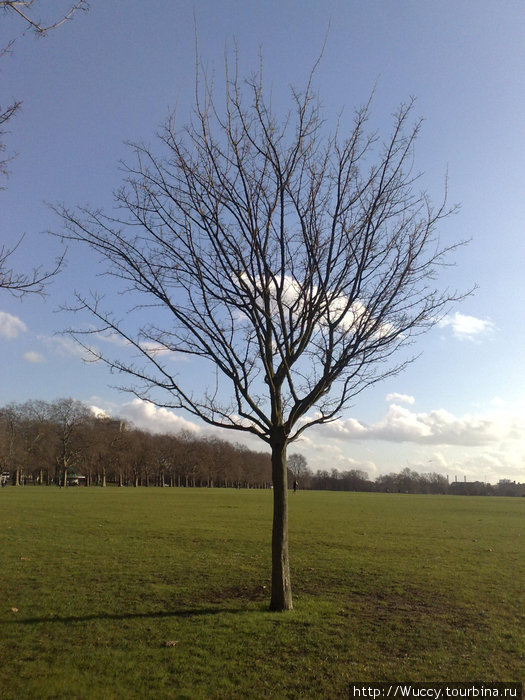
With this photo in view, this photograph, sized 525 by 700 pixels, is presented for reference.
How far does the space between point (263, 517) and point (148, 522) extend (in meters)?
6.89

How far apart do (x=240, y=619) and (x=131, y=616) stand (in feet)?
5.76

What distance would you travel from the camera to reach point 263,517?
27281 millimetres

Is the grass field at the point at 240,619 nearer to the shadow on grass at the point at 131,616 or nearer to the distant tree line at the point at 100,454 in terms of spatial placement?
the shadow on grass at the point at 131,616

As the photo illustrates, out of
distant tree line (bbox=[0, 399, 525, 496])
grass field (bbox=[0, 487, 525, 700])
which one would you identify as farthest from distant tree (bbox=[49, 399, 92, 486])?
grass field (bbox=[0, 487, 525, 700])

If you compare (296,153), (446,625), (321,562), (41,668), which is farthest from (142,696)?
(321,562)

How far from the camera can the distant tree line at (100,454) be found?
84500 millimetres

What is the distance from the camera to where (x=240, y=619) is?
7926 millimetres

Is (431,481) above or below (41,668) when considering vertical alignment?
below

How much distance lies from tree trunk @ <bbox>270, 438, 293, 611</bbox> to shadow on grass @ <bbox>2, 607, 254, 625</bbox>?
573 mm

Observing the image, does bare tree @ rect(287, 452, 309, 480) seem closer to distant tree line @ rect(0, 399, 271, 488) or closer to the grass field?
distant tree line @ rect(0, 399, 271, 488)

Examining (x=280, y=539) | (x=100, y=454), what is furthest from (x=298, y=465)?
(x=280, y=539)

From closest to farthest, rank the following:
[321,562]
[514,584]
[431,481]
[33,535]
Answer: [514,584] < [321,562] < [33,535] < [431,481]

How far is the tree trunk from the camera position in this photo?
8.24 m

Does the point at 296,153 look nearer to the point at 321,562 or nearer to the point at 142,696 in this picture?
the point at 142,696
